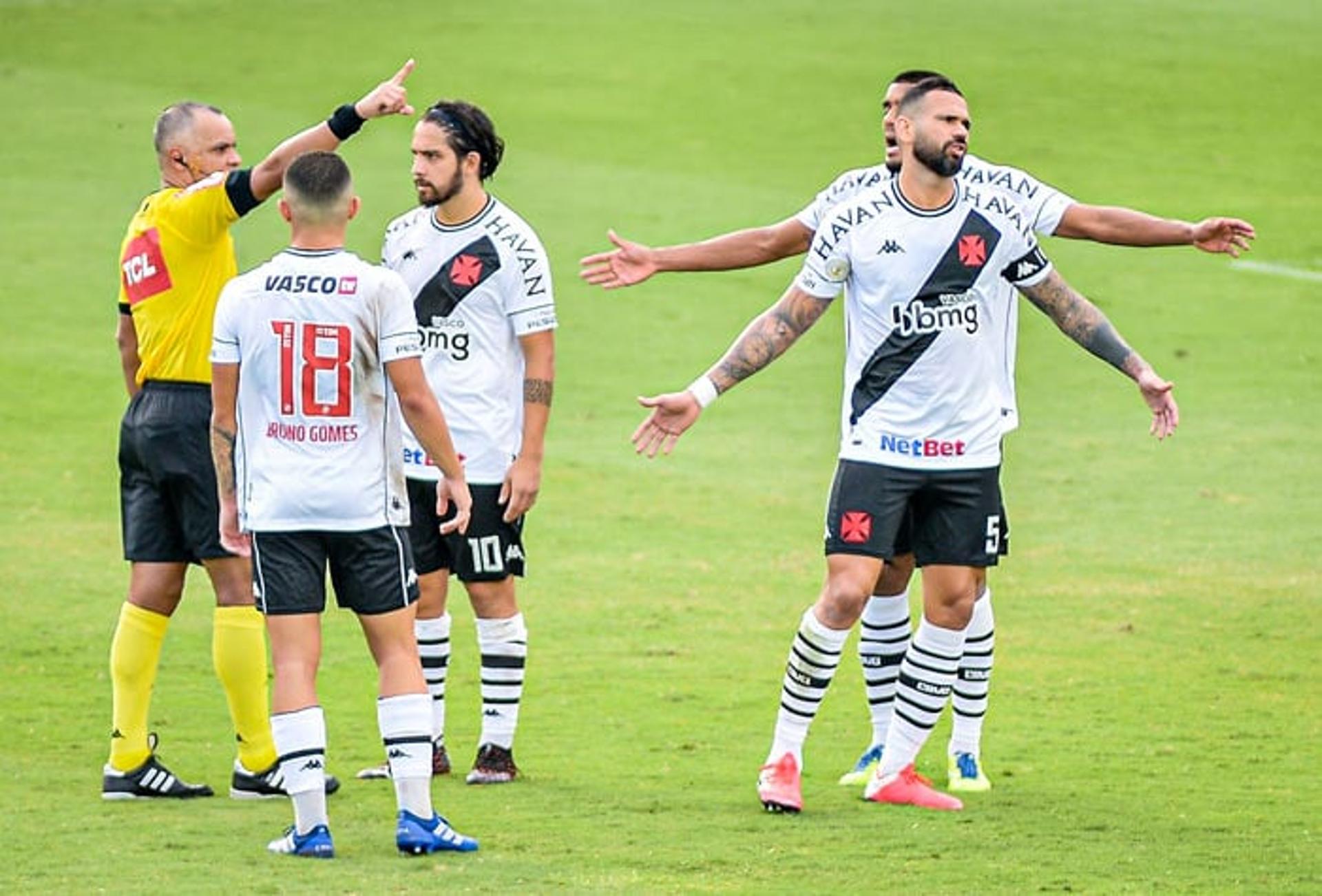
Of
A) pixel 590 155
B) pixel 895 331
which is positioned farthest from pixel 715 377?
pixel 590 155

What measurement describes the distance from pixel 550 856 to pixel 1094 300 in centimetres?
1511

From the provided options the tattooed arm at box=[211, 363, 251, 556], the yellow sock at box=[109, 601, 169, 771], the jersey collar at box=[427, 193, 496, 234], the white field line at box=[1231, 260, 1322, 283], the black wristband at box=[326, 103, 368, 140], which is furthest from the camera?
the white field line at box=[1231, 260, 1322, 283]

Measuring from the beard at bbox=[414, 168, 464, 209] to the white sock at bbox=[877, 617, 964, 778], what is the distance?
2.29 meters

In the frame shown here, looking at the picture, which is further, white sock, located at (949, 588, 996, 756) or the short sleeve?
white sock, located at (949, 588, 996, 756)

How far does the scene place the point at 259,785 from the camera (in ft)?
28.9

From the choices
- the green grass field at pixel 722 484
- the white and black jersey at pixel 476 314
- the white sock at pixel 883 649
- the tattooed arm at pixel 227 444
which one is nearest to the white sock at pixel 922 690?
the green grass field at pixel 722 484

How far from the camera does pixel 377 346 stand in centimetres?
770

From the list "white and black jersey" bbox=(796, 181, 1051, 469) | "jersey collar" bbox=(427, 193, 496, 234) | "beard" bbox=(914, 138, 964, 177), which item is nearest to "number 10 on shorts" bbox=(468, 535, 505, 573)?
"jersey collar" bbox=(427, 193, 496, 234)

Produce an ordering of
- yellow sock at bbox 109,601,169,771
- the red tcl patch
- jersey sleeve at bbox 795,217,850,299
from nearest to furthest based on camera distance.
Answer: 1. jersey sleeve at bbox 795,217,850,299
2. the red tcl patch
3. yellow sock at bbox 109,601,169,771

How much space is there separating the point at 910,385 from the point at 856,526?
0.52 metres

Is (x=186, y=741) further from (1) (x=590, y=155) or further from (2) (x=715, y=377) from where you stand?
(1) (x=590, y=155)

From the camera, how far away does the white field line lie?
2316 centimetres

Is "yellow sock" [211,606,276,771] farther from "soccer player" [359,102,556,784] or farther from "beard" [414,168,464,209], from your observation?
"beard" [414,168,464,209]

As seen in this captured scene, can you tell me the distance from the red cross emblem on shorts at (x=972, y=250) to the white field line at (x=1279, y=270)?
50.1ft
